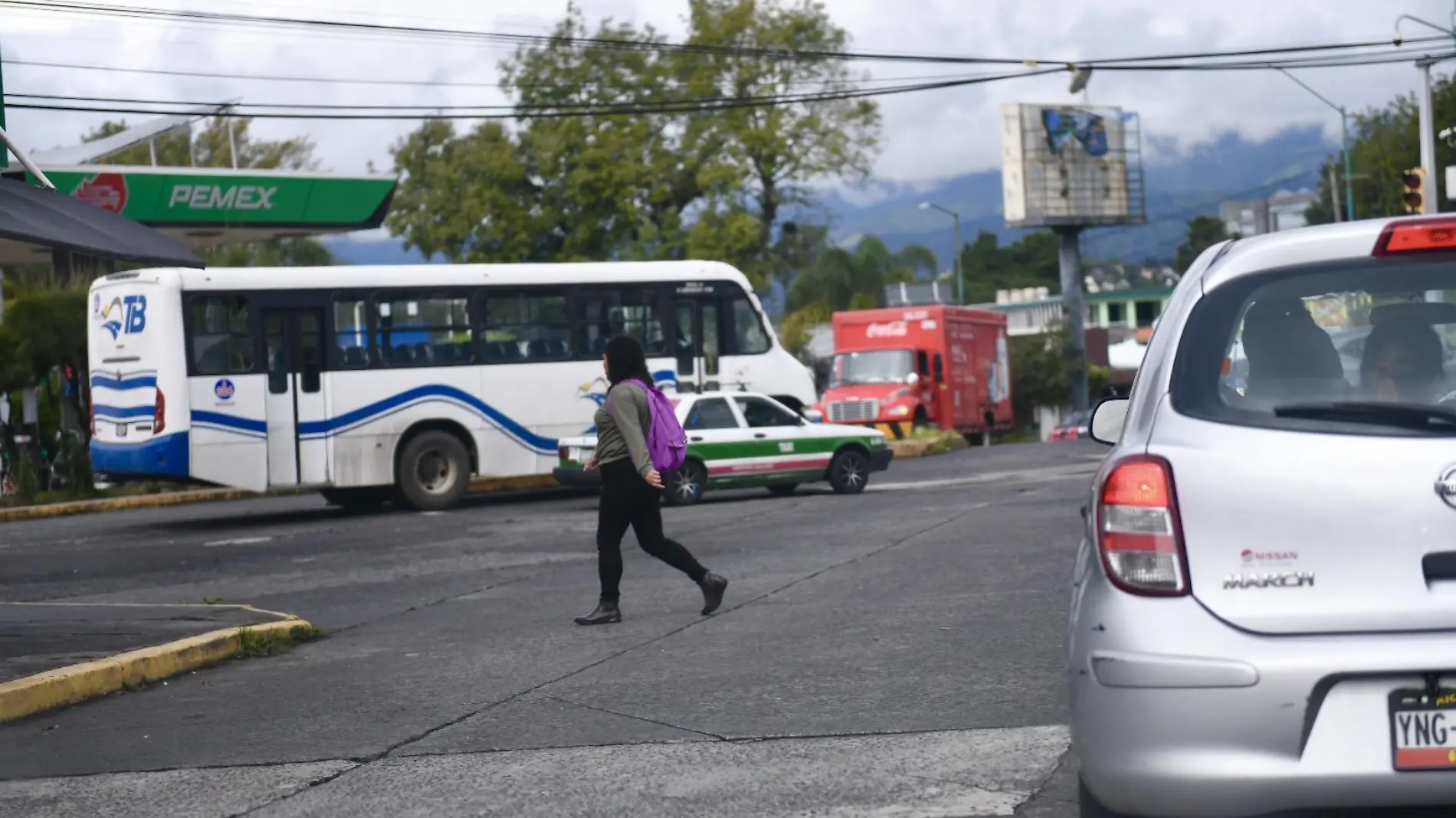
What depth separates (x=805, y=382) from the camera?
27.1 meters

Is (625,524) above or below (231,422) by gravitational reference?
below

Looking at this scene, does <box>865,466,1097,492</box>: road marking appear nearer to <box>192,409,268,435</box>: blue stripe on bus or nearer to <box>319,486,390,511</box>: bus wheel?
<box>319,486,390,511</box>: bus wheel

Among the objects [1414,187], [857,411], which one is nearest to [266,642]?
[1414,187]

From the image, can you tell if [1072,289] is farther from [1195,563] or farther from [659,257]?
[1195,563]

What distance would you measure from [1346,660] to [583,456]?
731 inches

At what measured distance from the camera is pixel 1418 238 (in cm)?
441

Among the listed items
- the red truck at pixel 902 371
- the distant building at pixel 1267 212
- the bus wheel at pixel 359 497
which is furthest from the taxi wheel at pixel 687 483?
the distant building at pixel 1267 212

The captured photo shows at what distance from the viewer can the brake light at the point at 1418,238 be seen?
→ 441 centimetres

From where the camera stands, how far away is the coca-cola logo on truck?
42344mm

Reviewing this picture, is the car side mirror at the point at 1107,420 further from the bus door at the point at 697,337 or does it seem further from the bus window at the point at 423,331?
the bus door at the point at 697,337

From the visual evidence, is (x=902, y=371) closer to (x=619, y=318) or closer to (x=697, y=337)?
(x=697, y=337)

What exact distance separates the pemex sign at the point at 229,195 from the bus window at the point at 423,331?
15.9 metres

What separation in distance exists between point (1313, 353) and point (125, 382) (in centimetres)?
2006

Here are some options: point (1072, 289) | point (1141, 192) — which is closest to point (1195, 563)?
point (1072, 289)
